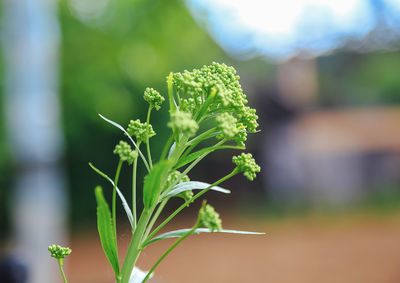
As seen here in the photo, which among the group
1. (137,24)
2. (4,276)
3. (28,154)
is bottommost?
(4,276)

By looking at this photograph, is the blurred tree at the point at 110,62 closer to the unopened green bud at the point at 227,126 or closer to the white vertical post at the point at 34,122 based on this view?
the white vertical post at the point at 34,122

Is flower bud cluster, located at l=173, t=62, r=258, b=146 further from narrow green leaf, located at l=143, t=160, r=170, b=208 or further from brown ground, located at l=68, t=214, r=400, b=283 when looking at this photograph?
brown ground, located at l=68, t=214, r=400, b=283

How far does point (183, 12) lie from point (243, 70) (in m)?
3.49

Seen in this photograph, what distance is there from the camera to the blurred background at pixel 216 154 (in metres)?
5.07

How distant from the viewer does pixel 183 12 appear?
712 cm

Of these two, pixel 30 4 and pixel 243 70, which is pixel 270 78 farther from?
pixel 30 4

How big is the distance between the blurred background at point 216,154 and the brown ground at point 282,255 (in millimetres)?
38

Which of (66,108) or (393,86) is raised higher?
(393,86)

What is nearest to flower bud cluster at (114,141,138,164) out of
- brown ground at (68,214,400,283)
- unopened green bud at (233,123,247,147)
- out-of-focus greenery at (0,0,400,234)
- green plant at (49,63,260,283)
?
green plant at (49,63,260,283)

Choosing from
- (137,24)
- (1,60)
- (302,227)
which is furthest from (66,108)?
(302,227)

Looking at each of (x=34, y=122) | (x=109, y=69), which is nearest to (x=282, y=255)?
(x=109, y=69)

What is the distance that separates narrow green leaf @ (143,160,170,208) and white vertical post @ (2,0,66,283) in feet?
14.9

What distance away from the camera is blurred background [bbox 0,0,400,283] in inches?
200

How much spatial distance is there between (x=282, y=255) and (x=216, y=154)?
2.22 meters
